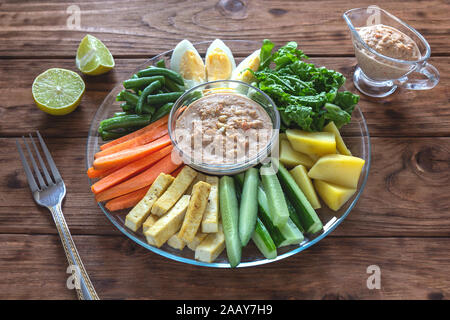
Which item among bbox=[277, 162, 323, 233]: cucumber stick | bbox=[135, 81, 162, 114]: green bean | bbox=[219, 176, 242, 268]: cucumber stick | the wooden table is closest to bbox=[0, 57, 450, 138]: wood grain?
the wooden table

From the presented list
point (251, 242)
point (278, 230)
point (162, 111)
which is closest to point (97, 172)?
point (162, 111)

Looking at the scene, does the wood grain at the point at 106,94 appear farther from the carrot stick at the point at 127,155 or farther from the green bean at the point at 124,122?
the carrot stick at the point at 127,155

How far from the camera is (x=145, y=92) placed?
2604mm

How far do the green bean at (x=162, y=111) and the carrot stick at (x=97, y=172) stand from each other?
17.3 inches

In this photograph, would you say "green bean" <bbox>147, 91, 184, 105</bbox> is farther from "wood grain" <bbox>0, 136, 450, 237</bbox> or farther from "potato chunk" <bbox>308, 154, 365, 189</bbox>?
"potato chunk" <bbox>308, 154, 365, 189</bbox>

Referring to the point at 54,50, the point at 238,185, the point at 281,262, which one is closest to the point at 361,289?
the point at 281,262

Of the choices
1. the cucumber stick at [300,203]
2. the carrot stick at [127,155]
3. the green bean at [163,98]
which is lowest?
the cucumber stick at [300,203]

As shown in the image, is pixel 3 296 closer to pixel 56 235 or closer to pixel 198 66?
pixel 56 235

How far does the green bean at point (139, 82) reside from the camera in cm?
264

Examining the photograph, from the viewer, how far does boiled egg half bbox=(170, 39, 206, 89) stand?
2.80m

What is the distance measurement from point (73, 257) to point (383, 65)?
2.13m

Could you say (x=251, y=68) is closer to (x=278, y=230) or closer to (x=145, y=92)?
(x=145, y=92)

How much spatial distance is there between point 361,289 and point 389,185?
2.18 ft

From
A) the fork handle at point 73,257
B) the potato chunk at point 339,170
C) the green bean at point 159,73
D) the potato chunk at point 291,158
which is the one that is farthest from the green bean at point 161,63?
the potato chunk at point 339,170
